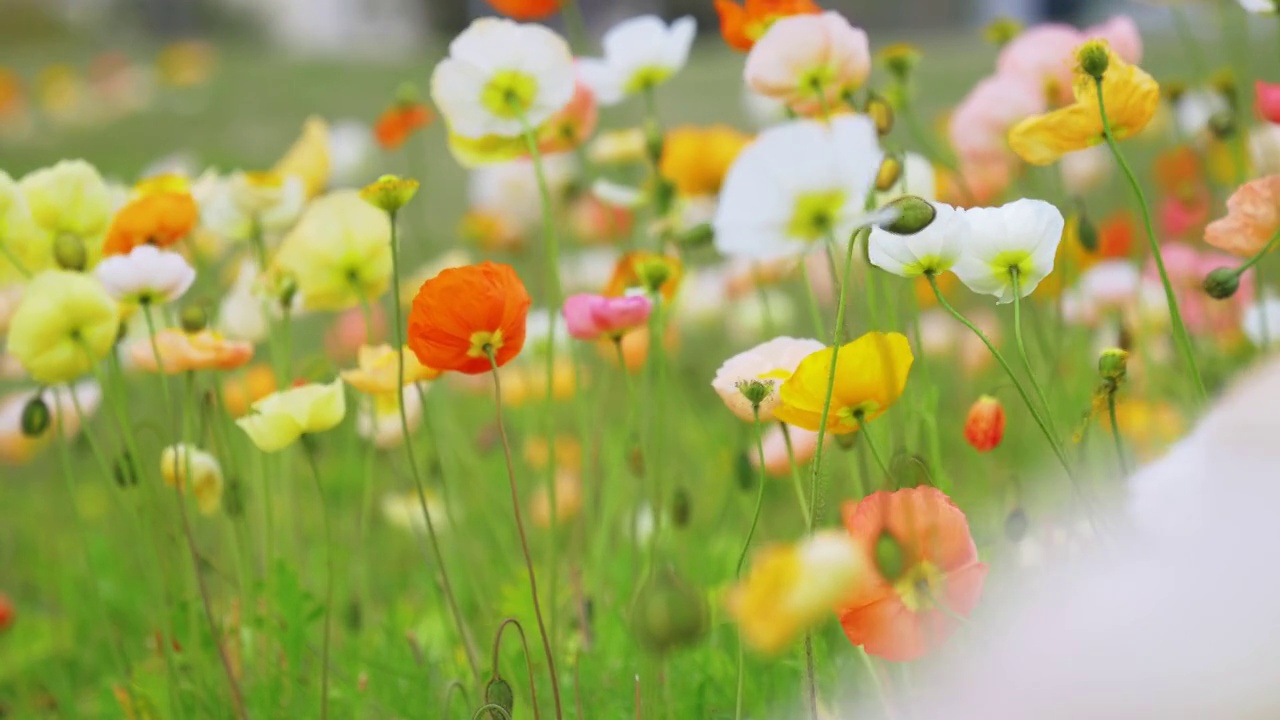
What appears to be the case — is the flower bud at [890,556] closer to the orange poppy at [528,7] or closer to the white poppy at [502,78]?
the white poppy at [502,78]

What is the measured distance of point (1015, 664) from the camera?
294 millimetres

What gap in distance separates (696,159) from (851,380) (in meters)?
0.55

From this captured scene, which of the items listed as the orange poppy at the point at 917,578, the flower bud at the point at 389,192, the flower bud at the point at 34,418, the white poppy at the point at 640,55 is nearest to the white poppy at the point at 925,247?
the orange poppy at the point at 917,578

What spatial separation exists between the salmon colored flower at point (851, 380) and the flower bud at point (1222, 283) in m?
0.20

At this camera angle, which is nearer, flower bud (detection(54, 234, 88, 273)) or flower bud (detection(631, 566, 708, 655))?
flower bud (detection(631, 566, 708, 655))

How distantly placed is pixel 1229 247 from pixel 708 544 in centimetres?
52

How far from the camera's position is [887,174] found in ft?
2.37

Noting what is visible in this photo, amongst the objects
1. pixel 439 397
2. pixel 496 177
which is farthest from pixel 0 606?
pixel 496 177

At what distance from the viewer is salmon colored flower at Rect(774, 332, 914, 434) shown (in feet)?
1.72

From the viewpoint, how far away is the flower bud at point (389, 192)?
64cm

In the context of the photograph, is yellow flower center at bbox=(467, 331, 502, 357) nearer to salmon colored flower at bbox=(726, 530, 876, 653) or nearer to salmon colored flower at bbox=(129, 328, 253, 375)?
salmon colored flower at bbox=(129, 328, 253, 375)

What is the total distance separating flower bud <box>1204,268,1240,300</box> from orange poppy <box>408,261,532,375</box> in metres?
0.36

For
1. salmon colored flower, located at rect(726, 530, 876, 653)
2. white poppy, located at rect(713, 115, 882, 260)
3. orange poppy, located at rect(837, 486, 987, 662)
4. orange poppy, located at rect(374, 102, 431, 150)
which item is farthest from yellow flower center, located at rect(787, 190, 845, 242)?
orange poppy, located at rect(374, 102, 431, 150)

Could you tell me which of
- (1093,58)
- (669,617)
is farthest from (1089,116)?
(669,617)
